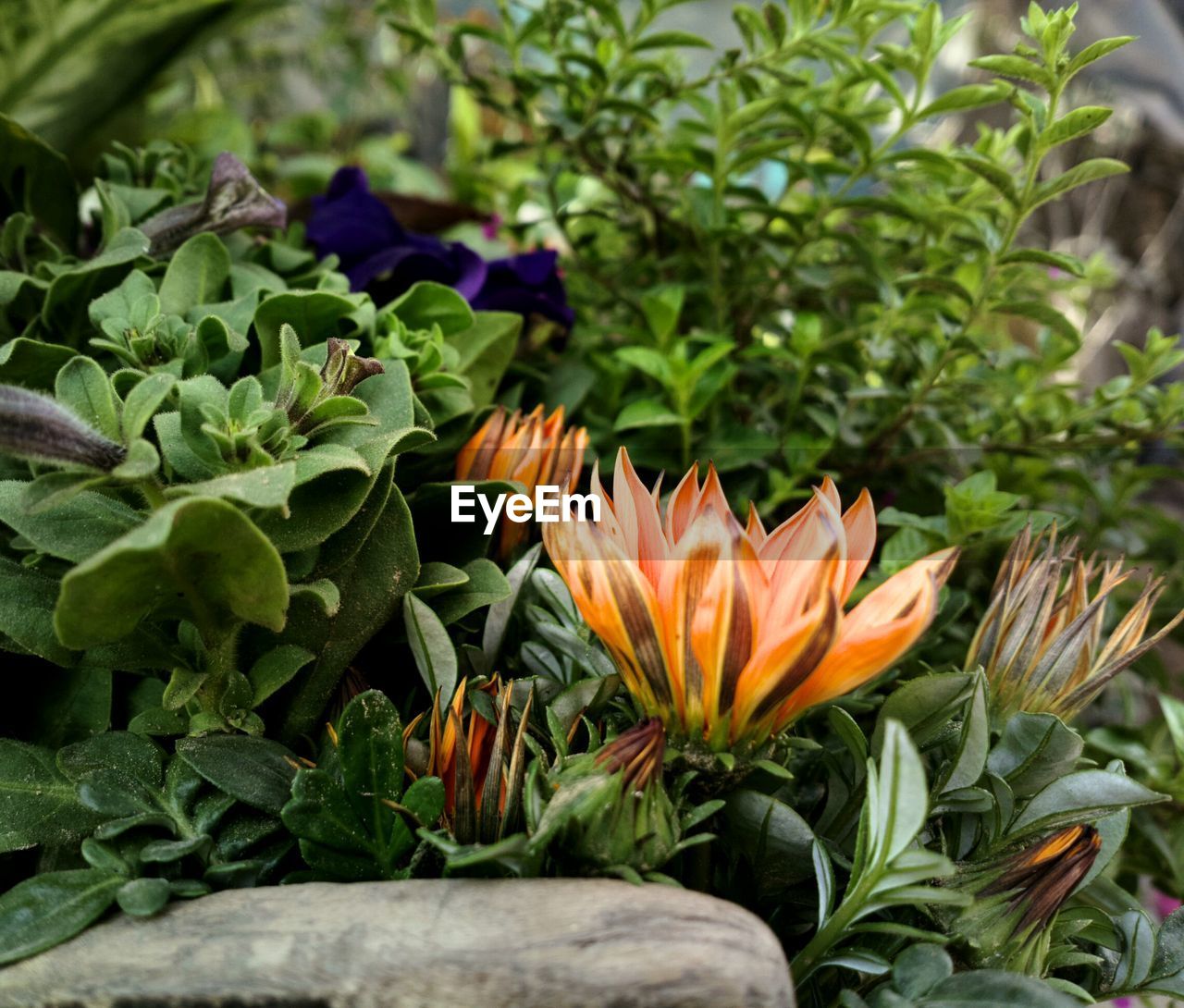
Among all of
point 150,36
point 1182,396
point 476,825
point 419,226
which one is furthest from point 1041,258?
point 150,36

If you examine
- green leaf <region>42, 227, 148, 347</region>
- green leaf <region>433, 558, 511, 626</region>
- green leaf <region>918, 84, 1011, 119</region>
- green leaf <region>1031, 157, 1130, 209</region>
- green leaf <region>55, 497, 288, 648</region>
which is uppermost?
green leaf <region>918, 84, 1011, 119</region>

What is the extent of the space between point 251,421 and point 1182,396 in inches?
19.4

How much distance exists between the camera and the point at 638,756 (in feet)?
0.97

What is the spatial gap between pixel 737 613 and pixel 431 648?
0.13 meters

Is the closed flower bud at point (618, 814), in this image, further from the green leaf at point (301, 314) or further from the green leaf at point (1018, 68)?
the green leaf at point (1018, 68)

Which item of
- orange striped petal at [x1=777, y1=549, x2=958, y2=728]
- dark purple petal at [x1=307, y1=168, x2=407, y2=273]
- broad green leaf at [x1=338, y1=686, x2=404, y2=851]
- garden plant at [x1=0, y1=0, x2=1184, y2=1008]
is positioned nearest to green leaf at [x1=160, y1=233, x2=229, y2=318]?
garden plant at [x1=0, y1=0, x2=1184, y2=1008]

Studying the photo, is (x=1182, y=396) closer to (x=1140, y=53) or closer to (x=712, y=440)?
(x=712, y=440)

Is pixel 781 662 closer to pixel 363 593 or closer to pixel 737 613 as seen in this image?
pixel 737 613

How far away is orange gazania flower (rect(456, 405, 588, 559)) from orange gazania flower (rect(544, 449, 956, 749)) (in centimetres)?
11

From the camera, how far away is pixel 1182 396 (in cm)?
53

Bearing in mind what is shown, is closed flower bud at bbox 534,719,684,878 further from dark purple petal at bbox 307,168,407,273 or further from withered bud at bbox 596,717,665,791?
dark purple petal at bbox 307,168,407,273

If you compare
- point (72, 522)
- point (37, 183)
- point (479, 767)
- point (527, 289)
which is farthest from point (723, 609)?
point (37, 183)

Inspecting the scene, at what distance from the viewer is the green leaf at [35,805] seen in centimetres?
35

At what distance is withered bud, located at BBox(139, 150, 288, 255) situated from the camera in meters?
0.50
